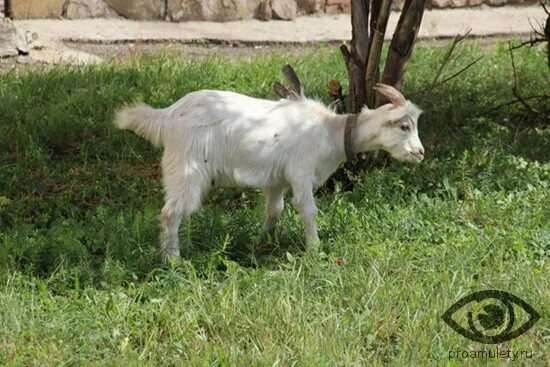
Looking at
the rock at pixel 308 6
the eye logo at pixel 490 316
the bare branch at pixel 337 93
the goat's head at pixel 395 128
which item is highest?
the goat's head at pixel 395 128

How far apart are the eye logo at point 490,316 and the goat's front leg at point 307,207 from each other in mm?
1136

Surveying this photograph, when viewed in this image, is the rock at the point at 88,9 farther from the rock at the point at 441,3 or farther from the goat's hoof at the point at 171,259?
the goat's hoof at the point at 171,259

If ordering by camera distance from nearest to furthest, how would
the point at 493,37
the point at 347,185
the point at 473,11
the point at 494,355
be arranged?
1. the point at 494,355
2. the point at 347,185
3. the point at 493,37
4. the point at 473,11

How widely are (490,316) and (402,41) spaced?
282 centimetres

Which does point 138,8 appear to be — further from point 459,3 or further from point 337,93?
point 337,93

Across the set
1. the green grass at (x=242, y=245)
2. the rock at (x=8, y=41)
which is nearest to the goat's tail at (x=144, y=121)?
the green grass at (x=242, y=245)

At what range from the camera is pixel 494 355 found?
517cm

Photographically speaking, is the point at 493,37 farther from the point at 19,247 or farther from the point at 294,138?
the point at 19,247

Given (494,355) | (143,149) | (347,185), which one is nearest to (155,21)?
(143,149)

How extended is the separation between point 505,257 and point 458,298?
0.80m

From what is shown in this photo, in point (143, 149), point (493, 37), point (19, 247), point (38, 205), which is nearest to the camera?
point (19, 247)

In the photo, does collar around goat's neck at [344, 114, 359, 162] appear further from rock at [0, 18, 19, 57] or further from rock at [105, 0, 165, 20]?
rock at [105, 0, 165, 20]

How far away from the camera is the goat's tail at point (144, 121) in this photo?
21.1ft

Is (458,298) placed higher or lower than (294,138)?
lower
